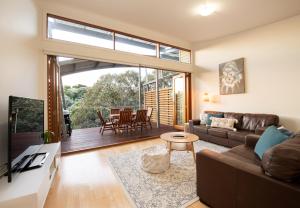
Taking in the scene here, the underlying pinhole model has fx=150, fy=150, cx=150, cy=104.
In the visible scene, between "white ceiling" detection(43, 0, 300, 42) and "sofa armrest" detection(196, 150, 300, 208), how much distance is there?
122 inches

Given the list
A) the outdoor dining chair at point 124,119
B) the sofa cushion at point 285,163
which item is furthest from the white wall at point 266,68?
the sofa cushion at point 285,163

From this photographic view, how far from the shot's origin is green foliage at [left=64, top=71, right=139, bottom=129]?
6.58 metres

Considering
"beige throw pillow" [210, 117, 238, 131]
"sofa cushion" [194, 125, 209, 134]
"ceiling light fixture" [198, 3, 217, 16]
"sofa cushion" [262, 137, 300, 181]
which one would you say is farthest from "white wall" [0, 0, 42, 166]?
"beige throw pillow" [210, 117, 238, 131]

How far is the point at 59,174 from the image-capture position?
251 centimetres

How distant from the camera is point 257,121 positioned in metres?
3.74

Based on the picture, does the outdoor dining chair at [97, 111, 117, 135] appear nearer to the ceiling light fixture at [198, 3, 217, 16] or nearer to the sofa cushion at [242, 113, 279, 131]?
the sofa cushion at [242, 113, 279, 131]

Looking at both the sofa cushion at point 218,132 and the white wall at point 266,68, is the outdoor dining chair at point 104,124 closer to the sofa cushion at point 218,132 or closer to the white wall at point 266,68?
the sofa cushion at point 218,132

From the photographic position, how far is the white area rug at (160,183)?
1.81 meters

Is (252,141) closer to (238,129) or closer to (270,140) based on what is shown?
(270,140)

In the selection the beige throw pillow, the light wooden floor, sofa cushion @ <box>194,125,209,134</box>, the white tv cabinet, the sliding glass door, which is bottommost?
the light wooden floor

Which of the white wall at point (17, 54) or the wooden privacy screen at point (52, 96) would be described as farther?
the wooden privacy screen at point (52, 96)

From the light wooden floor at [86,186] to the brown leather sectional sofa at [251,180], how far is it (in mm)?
353

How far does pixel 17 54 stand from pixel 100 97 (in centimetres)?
471

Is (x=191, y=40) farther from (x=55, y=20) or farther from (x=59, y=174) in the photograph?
(x=59, y=174)
